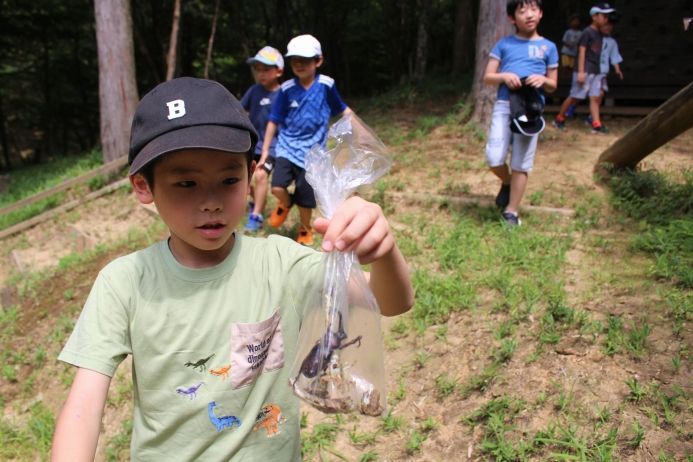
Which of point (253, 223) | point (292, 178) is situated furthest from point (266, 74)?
point (253, 223)

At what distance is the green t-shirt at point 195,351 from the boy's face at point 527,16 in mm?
3608

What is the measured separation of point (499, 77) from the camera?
4.34 meters

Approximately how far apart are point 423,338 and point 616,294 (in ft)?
4.04

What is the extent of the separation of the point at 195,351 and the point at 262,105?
4287 mm

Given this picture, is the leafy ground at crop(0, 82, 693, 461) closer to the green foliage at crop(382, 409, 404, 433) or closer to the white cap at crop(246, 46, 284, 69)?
the green foliage at crop(382, 409, 404, 433)

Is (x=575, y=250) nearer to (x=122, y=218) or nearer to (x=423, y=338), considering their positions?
(x=423, y=338)

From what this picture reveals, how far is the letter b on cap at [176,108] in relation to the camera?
1332 mm

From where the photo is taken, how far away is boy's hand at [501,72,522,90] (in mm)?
4234

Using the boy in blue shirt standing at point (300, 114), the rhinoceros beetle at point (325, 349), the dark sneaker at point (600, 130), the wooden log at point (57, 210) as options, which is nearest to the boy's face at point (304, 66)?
the boy in blue shirt standing at point (300, 114)

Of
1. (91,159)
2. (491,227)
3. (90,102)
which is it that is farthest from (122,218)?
(90,102)

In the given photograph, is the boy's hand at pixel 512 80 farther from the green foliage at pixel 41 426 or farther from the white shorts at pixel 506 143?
the green foliage at pixel 41 426

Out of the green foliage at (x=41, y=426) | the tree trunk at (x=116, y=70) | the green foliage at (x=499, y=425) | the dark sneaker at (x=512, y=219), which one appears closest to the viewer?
the green foliage at (x=499, y=425)

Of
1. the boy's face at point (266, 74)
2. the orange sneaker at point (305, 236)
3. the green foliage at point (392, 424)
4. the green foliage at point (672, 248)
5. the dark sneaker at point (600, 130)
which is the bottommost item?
the orange sneaker at point (305, 236)

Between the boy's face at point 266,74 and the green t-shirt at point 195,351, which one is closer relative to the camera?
the green t-shirt at point 195,351
